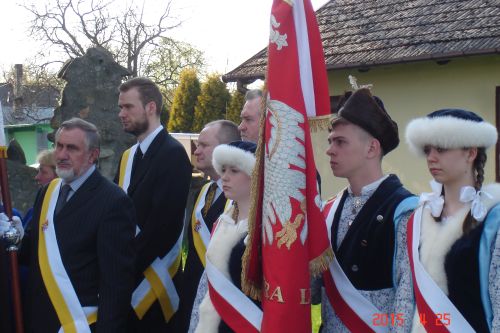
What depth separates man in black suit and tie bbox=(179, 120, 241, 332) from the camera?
179 inches

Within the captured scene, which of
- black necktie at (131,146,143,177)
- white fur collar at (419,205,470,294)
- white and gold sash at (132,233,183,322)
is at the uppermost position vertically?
black necktie at (131,146,143,177)

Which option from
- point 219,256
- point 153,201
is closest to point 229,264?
point 219,256

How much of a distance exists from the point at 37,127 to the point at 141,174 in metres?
23.3

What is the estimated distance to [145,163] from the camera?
4.98m

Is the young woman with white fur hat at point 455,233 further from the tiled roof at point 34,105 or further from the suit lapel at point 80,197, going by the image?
the tiled roof at point 34,105

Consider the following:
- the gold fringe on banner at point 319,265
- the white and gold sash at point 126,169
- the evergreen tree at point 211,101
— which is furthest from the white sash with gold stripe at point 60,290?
the evergreen tree at point 211,101

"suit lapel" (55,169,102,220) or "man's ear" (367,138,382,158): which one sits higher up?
"man's ear" (367,138,382,158)

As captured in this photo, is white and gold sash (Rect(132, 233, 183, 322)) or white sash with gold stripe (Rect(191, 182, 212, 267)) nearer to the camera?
white sash with gold stripe (Rect(191, 182, 212, 267))

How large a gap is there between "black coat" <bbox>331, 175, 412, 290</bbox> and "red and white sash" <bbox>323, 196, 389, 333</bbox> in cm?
4

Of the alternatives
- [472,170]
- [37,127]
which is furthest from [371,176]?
[37,127]

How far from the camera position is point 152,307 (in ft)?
16.1

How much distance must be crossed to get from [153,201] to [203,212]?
0.34m

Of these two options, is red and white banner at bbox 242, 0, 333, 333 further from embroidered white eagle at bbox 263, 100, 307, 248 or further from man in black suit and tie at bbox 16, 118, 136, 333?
man in black suit and tie at bbox 16, 118, 136, 333

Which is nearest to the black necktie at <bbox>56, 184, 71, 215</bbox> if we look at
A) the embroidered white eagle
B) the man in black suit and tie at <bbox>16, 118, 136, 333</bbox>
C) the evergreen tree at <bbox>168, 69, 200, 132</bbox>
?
the man in black suit and tie at <bbox>16, 118, 136, 333</bbox>
